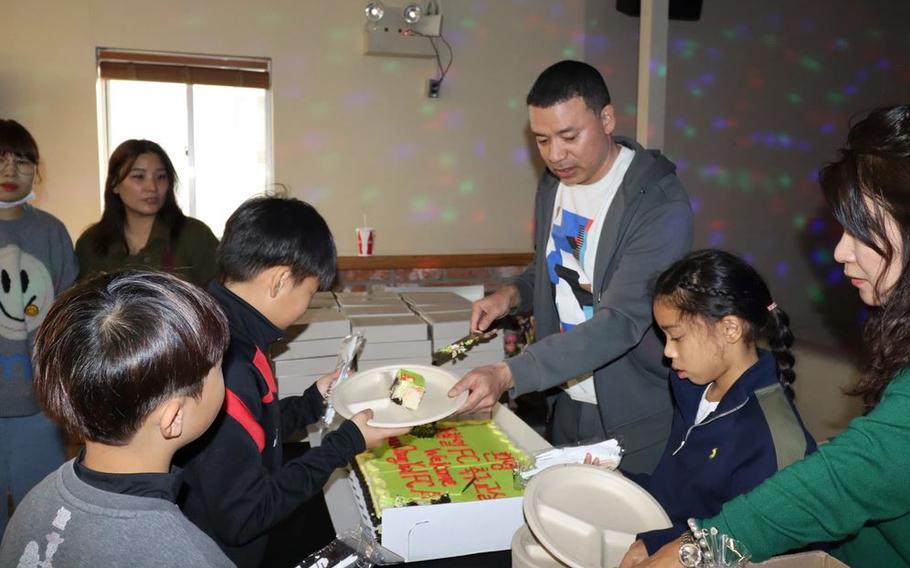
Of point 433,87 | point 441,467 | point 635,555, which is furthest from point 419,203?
point 635,555

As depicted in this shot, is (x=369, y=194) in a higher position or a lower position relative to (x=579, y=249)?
higher

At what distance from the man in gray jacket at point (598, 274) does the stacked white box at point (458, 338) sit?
278mm

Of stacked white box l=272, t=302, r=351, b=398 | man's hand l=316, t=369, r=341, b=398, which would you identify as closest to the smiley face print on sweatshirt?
stacked white box l=272, t=302, r=351, b=398

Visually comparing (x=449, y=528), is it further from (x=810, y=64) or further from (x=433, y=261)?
(x=810, y=64)

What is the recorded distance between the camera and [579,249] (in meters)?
2.11

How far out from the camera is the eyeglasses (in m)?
2.36

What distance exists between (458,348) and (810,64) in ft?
16.0

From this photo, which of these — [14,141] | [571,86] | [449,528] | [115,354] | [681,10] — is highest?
[681,10]

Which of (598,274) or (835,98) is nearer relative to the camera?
(598,274)

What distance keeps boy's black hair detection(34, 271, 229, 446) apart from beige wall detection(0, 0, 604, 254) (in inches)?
132

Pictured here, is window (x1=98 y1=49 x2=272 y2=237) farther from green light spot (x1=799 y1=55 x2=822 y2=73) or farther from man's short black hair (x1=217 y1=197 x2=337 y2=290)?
green light spot (x1=799 y1=55 x2=822 y2=73)

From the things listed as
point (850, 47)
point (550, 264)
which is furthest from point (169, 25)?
point (850, 47)

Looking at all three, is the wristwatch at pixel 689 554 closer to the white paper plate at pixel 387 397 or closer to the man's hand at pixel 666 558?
the man's hand at pixel 666 558

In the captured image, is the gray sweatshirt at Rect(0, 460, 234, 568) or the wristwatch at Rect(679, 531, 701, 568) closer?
the gray sweatshirt at Rect(0, 460, 234, 568)
